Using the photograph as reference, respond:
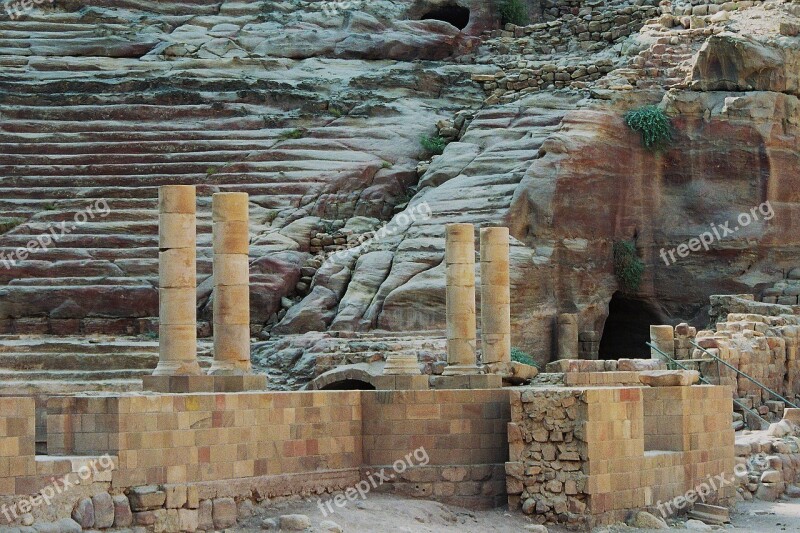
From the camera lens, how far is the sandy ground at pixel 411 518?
75.8 feet

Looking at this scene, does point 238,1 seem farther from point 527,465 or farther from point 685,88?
point 527,465

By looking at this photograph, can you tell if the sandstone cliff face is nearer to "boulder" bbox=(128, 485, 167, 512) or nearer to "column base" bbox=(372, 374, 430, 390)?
"column base" bbox=(372, 374, 430, 390)

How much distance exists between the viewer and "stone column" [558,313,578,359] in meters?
38.3

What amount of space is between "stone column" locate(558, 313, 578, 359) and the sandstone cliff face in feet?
1.20

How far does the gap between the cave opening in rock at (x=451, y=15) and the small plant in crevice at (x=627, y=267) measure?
15183 mm

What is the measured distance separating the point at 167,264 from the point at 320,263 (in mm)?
13190

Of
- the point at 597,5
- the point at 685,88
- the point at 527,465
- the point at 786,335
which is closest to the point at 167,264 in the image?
the point at 527,465

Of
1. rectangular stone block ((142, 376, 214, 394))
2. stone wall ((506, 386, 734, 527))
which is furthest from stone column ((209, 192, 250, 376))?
stone wall ((506, 386, 734, 527))

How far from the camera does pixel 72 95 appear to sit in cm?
4675

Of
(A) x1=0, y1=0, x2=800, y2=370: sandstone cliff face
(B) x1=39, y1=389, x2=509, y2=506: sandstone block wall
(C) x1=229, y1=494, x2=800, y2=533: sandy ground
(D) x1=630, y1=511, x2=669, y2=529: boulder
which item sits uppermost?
(A) x1=0, y1=0, x2=800, y2=370: sandstone cliff face

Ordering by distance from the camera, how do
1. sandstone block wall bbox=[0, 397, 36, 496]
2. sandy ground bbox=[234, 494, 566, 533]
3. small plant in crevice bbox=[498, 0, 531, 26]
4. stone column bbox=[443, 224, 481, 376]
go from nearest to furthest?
sandstone block wall bbox=[0, 397, 36, 496] < sandy ground bbox=[234, 494, 566, 533] < stone column bbox=[443, 224, 481, 376] < small plant in crevice bbox=[498, 0, 531, 26]

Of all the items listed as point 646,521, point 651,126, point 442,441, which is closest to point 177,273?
point 442,441

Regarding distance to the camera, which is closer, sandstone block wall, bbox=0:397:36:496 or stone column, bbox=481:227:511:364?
sandstone block wall, bbox=0:397:36:496

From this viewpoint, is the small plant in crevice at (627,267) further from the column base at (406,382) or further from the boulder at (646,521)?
the boulder at (646,521)
